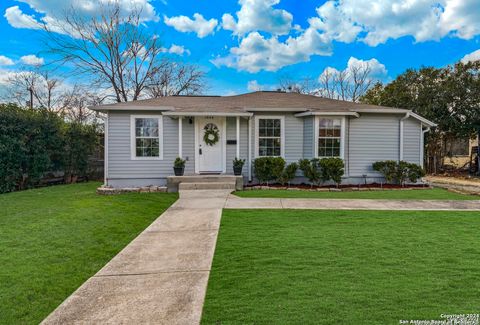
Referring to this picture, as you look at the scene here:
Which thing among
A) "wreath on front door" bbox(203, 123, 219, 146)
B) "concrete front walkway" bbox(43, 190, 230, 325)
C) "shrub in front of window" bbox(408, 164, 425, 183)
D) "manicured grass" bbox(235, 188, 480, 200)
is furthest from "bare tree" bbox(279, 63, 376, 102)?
"concrete front walkway" bbox(43, 190, 230, 325)

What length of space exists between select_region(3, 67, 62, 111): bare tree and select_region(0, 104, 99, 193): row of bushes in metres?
13.0

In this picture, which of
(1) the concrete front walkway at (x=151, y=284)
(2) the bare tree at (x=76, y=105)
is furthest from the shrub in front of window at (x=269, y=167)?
(2) the bare tree at (x=76, y=105)

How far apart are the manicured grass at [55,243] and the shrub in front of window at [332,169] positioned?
17.3 ft

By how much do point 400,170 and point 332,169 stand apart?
264cm

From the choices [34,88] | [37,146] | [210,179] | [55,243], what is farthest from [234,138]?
[34,88]

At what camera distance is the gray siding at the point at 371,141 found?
1055cm

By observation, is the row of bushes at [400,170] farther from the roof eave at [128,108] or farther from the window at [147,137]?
the window at [147,137]

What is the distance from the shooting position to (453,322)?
2.11 meters

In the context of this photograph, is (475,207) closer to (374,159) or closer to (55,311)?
(374,159)

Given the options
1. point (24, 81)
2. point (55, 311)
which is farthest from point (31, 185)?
point (24, 81)

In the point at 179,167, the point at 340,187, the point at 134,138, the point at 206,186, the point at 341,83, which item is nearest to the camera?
the point at 206,186

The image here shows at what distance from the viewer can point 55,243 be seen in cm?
405

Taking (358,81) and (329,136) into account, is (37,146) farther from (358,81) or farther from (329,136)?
(358,81)

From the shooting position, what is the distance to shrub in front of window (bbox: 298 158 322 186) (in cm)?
984
